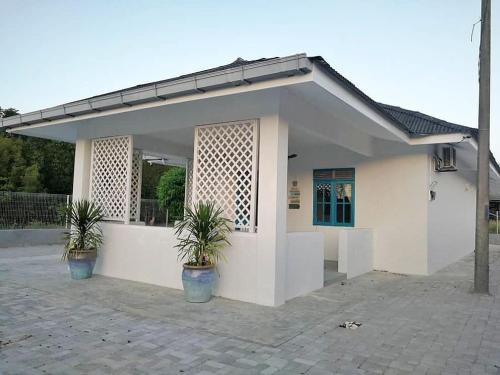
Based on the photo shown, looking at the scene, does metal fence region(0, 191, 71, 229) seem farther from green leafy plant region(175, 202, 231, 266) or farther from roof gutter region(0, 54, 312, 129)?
green leafy plant region(175, 202, 231, 266)

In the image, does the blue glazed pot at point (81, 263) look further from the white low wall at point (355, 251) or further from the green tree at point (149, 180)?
the green tree at point (149, 180)

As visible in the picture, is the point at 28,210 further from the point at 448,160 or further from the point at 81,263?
the point at 448,160

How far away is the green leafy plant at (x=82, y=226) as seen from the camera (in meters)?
6.89

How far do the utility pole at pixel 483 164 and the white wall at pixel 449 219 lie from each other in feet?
5.77

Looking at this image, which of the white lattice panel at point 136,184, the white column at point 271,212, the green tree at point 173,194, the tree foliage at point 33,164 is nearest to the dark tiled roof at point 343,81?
the white column at point 271,212

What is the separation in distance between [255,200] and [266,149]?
0.78 metres

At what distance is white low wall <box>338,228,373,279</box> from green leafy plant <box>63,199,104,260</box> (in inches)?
189

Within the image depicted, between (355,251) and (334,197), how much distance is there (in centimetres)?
182

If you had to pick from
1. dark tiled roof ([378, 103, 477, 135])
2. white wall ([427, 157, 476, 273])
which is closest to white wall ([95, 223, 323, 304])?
dark tiled roof ([378, 103, 477, 135])

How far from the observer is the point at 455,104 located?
1085cm

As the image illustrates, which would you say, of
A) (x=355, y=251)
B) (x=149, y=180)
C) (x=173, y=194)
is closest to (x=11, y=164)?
(x=173, y=194)

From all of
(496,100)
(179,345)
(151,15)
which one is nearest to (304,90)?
(179,345)

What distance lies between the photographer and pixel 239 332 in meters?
4.11

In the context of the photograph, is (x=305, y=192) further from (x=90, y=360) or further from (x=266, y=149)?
(x=90, y=360)
